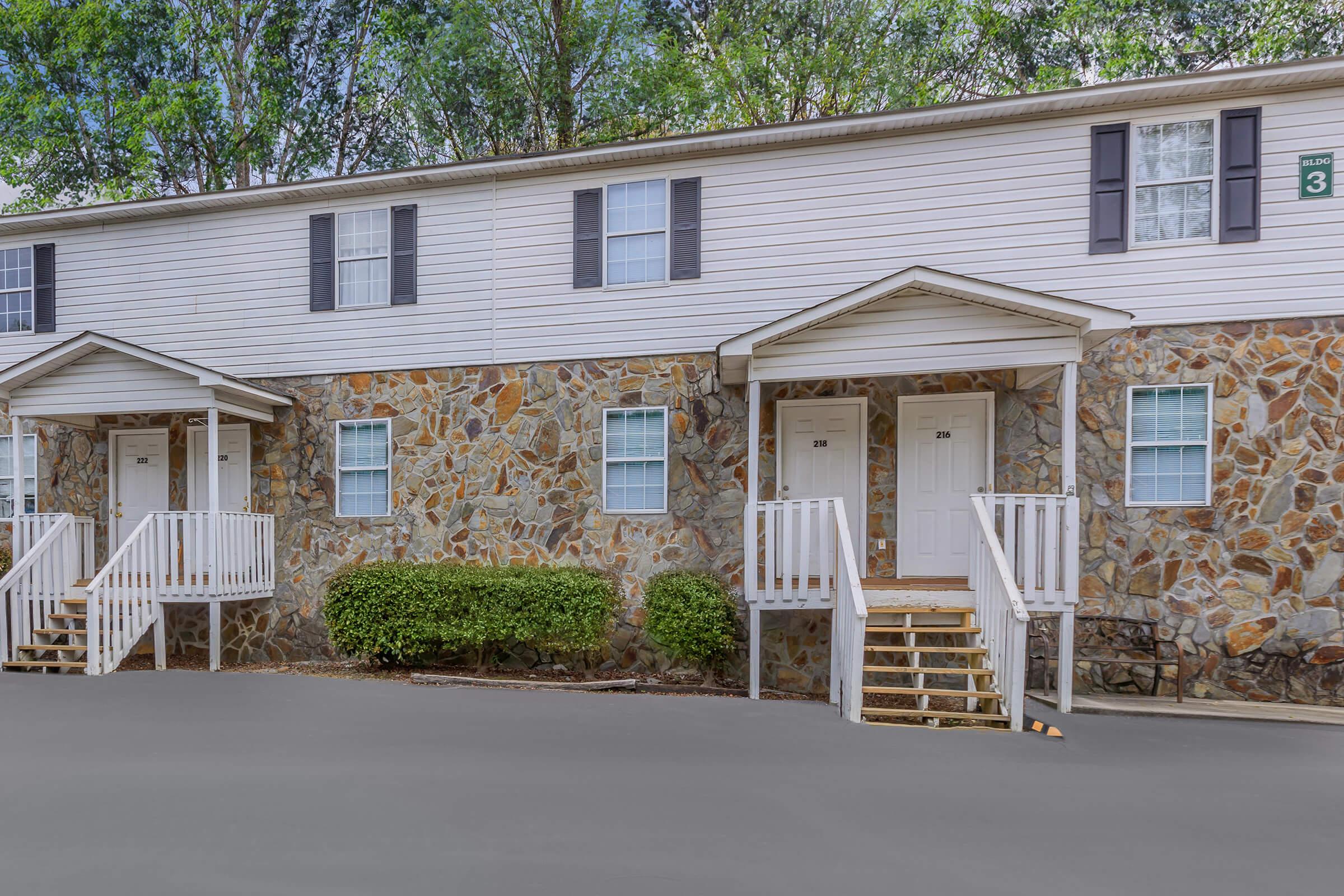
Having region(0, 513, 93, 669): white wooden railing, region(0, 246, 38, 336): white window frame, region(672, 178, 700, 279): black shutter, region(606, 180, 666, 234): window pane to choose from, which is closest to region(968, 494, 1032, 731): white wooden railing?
region(672, 178, 700, 279): black shutter

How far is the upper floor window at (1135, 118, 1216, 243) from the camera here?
8906 millimetres

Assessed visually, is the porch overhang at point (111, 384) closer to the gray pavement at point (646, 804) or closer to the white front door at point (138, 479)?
the white front door at point (138, 479)

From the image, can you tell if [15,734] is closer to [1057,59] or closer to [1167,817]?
[1167,817]

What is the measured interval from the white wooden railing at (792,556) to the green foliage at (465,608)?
192 cm

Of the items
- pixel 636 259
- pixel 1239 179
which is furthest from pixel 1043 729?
pixel 636 259

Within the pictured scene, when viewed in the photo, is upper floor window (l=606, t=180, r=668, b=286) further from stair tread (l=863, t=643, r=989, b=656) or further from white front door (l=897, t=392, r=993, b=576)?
stair tread (l=863, t=643, r=989, b=656)

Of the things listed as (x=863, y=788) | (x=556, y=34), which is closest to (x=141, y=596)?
(x=863, y=788)

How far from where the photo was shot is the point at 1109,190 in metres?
9.12

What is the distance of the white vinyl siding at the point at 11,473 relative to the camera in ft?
40.0

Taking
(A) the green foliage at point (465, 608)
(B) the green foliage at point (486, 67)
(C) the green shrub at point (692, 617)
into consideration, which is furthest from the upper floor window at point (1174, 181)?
(B) the green foliage at point (486, 67)

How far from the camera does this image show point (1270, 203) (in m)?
8.71

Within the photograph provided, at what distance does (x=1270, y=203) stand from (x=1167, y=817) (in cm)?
653

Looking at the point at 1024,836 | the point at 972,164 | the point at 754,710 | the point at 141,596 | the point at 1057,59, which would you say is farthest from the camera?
the point at 1057,59

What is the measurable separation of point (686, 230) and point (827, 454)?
9.95 ft
